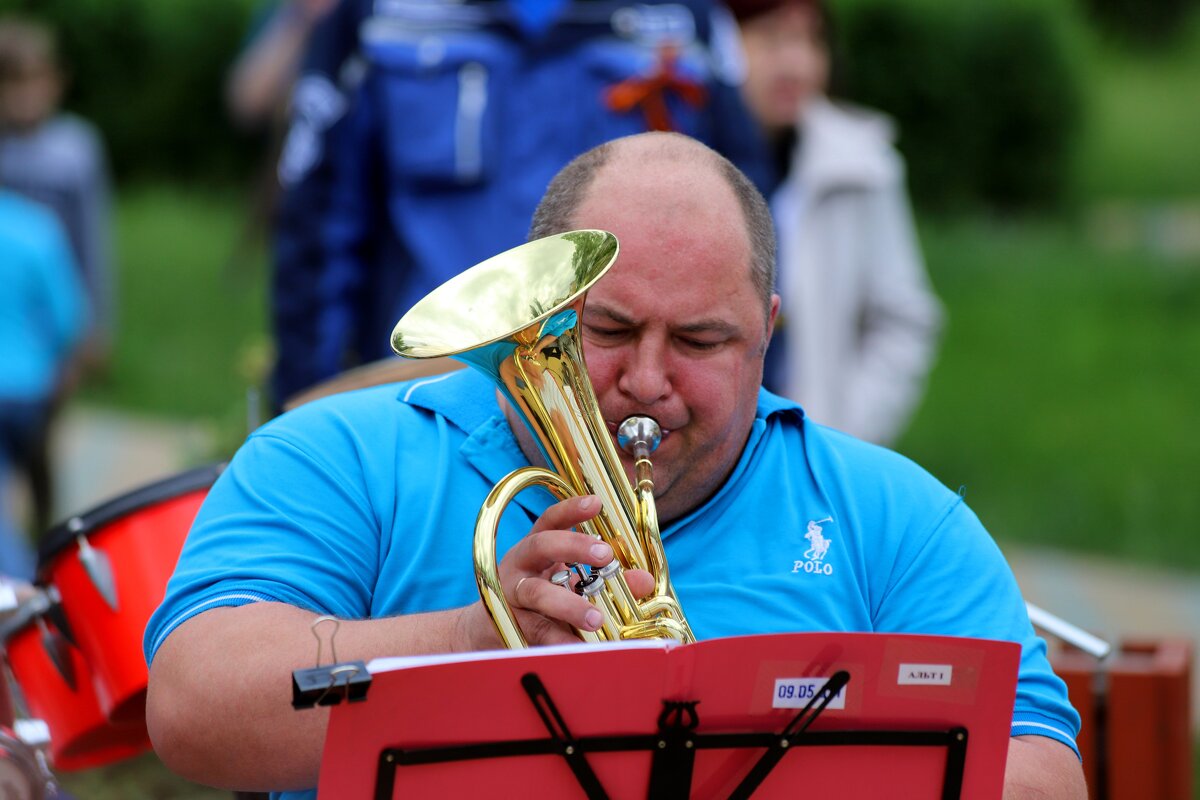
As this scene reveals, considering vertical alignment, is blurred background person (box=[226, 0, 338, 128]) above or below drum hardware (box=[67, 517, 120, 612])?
above

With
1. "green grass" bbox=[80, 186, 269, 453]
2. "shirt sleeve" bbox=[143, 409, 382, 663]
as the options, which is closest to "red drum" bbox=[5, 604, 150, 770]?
"shirt sleeve" bbox=[143, 409, 382, 663]

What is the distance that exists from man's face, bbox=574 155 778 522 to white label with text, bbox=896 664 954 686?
1.72 ft

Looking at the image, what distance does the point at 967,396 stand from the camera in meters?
9.07

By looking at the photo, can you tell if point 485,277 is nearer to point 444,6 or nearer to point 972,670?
point 972,670

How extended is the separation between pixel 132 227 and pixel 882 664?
1103 cm

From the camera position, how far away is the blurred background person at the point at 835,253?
16.7ft

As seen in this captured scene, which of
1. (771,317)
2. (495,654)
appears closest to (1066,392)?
(771,317)

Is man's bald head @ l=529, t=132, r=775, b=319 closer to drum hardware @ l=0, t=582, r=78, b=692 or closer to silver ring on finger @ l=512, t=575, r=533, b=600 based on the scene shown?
silver ring on finger @ l=512, t=575, r=533, b=600

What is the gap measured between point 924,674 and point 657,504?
57 centimetres

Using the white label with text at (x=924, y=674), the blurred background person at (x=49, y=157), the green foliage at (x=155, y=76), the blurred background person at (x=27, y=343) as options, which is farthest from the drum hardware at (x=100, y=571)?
the green foliage at (x=155, y=76)

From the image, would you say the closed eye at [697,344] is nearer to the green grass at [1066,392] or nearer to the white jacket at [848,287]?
the white jacket at [848,287]

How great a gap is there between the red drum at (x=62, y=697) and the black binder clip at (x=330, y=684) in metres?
1.22

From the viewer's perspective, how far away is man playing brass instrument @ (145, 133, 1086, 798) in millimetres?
2326

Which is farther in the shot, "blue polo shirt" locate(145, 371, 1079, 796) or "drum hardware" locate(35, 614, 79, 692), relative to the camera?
"drum hardware" locate(35, 614, 79, 692)
